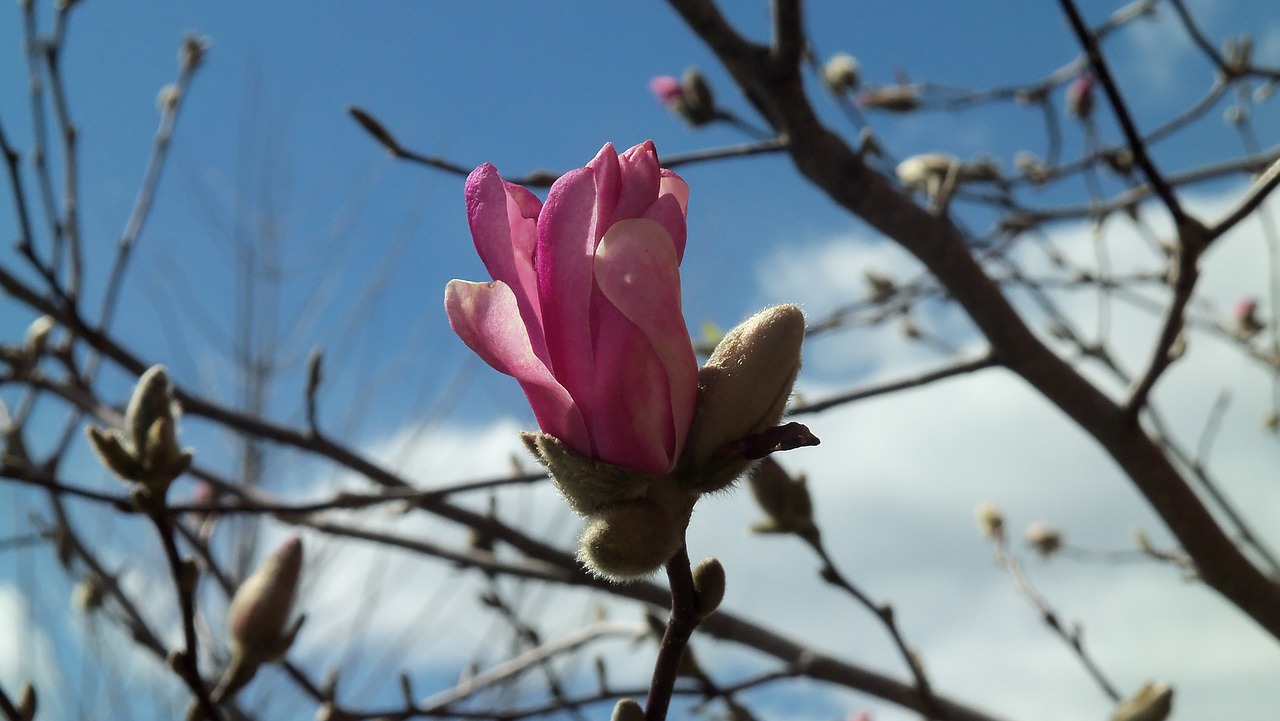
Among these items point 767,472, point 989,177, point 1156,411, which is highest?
point 989,177

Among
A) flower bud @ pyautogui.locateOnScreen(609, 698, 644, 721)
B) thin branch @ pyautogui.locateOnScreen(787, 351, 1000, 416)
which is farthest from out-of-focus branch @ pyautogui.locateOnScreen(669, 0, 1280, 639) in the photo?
flower bud @ pyautogui.locateOnScreen(609, 698, 644, 721)

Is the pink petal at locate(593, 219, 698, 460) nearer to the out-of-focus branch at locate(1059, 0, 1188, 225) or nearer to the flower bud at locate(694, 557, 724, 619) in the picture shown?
the flower bud at locate(694, 557, 724, 619)

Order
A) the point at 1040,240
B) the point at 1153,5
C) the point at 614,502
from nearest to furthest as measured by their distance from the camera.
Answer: the point at 614,502 < the point at 1153,5 < the point at 1040,240

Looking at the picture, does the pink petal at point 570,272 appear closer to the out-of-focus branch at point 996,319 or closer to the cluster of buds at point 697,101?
the out-of-focus branch at point 996,319

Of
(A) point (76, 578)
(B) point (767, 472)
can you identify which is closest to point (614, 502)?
(B) point (767, 472)

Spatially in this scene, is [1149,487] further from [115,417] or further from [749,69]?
[115,417]
